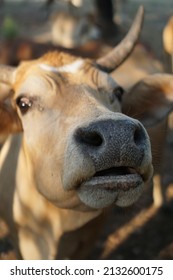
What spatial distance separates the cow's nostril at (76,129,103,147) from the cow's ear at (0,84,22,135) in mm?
1178

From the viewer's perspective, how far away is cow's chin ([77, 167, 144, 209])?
3076 mm

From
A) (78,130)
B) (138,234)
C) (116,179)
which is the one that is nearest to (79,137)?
(78,130)

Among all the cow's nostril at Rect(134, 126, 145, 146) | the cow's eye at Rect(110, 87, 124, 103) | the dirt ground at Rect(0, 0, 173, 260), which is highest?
the cow's nostril at Rect(134, 126, 145, 146)

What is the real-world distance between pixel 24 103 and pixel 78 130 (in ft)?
2.99

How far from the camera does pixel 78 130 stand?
3066 mm

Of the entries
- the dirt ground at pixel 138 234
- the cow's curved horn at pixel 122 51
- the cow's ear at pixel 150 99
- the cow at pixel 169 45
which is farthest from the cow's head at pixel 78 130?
the cow at pixel 169 45

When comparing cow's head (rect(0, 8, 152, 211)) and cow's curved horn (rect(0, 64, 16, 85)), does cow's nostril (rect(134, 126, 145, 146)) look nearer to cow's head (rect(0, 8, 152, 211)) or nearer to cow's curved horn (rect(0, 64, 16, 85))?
cow's head (rect(0, 8, 152, 211))

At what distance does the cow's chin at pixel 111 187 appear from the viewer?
3.08m

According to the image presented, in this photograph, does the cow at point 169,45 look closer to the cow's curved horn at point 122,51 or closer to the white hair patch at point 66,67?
the cow's curved horn at point 122,51

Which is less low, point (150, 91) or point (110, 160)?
point (110, 160)

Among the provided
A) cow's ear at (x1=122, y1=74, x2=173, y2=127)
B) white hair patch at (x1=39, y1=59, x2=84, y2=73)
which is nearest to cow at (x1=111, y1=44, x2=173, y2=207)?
cow's ear at (x1=122, y1=74, x2=173, y2=127)

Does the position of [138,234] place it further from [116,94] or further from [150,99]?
[116,94]

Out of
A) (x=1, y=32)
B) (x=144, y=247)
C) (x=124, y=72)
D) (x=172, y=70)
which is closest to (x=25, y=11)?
(x=1, y=32)
